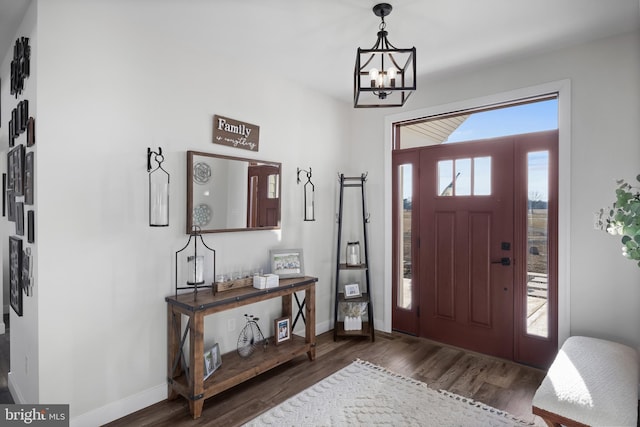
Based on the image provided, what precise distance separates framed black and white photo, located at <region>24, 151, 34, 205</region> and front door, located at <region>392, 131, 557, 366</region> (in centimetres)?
320

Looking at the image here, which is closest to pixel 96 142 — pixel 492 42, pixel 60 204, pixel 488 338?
pixel 60 204

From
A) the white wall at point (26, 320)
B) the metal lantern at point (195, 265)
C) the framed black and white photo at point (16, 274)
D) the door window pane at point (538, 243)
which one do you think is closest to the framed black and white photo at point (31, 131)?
the white wall at point (26, 320)

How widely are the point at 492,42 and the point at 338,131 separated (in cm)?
187

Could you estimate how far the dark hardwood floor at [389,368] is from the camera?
7.92ft

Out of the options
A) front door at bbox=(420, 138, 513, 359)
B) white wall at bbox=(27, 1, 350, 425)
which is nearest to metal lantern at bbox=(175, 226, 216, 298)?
white wall at bbox=(27, 1, 350, 425)

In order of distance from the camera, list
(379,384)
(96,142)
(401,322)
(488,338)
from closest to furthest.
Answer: (96,142) → (379,384) → (488,338) → (401,322)

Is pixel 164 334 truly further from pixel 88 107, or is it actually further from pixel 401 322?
pixel 401 322

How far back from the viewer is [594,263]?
2752 millimetres

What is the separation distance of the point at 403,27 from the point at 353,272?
2.70m

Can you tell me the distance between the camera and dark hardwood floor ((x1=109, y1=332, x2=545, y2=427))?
2.41m

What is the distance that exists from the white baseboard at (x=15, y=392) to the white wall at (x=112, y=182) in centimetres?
56

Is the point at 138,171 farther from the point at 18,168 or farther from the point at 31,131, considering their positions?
the point at 18,168

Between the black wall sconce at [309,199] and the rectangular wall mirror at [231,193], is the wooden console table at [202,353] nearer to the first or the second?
the rectangular wall mirror at [231,193]

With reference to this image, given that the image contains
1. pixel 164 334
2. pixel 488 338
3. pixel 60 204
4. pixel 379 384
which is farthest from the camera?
pixel 488 338
